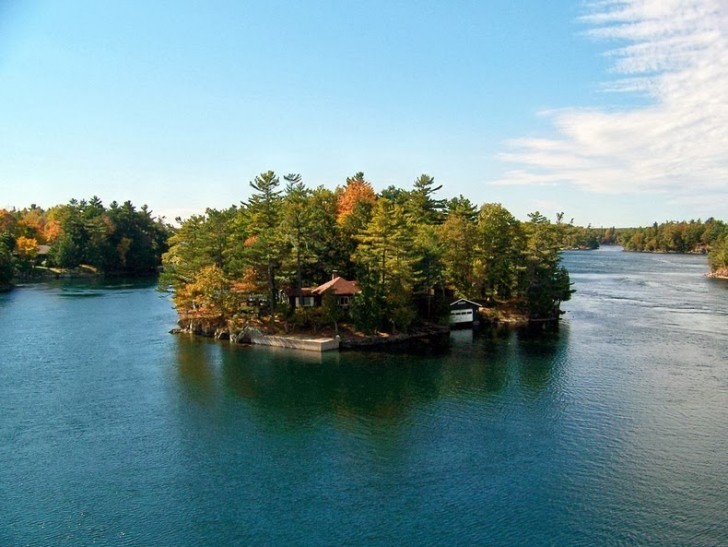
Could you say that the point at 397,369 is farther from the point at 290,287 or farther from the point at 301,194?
the point at 301,194

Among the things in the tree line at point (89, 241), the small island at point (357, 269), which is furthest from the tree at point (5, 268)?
the small island at point (357, 269)

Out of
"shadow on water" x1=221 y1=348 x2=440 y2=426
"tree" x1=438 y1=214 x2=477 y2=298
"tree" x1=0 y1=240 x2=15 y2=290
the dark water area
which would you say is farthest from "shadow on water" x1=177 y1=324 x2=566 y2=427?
"tree" x1=0 y1=240 x2=15 y2=290

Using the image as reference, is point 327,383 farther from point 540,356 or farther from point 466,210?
point 466,210

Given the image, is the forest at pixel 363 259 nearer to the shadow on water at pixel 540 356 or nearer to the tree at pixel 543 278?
the tree at pixel 543 278

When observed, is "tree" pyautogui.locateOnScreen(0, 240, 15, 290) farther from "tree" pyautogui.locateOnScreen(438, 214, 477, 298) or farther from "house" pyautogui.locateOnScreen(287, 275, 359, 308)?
"tree" pyautogui.locateOnScreen(438, 214, 477, 298)

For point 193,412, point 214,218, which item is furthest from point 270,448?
point 214,218

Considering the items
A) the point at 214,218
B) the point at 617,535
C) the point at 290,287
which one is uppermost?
the point at 214,218

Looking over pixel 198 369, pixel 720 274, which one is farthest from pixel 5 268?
pixel 720 274
